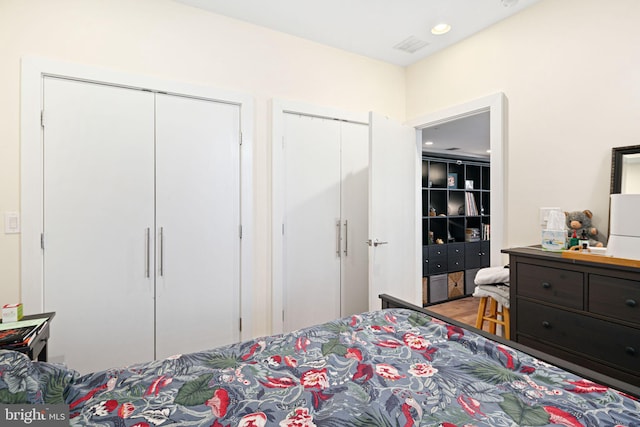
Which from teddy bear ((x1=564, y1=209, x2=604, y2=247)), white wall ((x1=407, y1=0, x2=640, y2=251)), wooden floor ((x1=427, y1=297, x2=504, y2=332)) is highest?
white wall ((x1=407, y1=0, x2=640, y2=251))

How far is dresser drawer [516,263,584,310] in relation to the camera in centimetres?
164

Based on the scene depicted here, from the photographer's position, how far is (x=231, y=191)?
8.11 ft

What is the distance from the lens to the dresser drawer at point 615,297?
144 cm

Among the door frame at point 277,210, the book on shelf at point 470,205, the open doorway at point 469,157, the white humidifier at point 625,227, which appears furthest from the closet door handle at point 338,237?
the book on shelf at point 470,205

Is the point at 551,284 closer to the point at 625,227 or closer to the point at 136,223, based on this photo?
the point at 625,227

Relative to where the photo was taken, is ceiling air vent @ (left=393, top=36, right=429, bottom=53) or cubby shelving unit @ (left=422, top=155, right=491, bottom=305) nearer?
ceiling air vent @ (left=393, top=36, right=429, bottom=53)

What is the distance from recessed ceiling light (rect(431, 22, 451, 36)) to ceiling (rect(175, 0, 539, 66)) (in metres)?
0.04

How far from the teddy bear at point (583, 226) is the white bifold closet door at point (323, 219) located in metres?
1.61

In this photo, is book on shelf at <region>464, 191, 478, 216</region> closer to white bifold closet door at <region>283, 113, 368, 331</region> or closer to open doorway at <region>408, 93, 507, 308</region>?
open doorway at <region>408, 93, 507, 308</region>

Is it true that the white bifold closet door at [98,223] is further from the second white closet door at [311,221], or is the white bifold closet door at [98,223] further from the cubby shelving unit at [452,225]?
the cubby shelving unit at [452,225]

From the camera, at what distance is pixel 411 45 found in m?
2.84

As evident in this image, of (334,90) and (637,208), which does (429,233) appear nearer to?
(334,90)

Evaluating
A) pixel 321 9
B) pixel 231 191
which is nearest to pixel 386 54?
pixel 321 9

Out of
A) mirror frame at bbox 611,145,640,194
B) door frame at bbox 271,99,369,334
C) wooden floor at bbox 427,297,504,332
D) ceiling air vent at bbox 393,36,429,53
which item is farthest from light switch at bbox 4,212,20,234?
wooden floor at bbox 427,297,504,332
